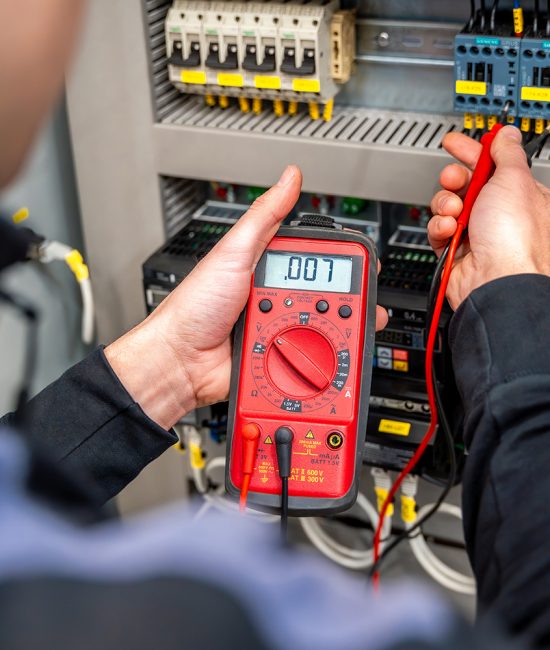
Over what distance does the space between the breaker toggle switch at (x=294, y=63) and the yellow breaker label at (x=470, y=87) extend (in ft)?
0.68

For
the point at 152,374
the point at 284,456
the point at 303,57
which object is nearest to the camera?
the point at 284,456

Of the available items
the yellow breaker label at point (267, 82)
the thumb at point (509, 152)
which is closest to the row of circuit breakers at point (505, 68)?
the thumb at point (509, 152)

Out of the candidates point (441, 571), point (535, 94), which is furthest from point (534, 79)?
point (441, 571)

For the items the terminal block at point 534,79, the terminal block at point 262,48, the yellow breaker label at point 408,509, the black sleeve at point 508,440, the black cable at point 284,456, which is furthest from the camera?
the yellow breaker label at point 408,509

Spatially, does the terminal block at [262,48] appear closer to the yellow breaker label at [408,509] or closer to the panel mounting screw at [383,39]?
the panel mounting screw at [383,39]

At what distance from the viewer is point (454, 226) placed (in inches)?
44.3

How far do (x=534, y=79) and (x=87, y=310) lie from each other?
782mm

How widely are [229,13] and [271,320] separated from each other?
0.50 metres

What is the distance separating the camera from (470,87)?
1250 millimetres

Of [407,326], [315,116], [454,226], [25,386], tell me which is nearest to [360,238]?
[454,226]

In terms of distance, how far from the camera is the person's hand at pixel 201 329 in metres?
1.14

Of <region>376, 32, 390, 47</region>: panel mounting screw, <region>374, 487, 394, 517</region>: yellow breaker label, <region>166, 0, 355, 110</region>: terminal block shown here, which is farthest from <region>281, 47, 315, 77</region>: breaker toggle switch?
<region>374, 487, 394, 517</region>: yellow breaker label

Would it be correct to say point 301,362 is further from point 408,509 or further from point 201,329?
point 408,509

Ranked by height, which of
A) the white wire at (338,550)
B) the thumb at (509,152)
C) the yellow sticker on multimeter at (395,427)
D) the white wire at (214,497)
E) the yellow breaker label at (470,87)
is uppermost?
the yellow breaker label at (470,87)
